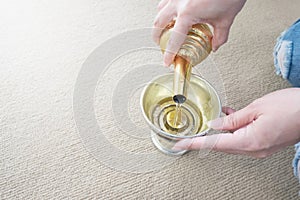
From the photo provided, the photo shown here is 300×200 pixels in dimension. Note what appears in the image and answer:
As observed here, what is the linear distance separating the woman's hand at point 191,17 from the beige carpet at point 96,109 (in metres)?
0.14

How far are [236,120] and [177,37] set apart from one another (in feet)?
0.55

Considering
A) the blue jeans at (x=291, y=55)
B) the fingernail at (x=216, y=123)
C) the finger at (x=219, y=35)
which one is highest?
the finger at (x=219, y=35)

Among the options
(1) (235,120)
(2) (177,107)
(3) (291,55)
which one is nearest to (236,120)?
(1) (235,120)

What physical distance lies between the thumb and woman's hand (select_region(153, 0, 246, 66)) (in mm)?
122

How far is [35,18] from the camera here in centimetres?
104

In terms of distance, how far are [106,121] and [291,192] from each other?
39 cm

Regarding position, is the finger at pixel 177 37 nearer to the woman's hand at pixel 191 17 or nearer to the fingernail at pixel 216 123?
the woman's hand at pixel 191 17

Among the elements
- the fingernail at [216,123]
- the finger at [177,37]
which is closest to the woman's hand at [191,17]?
the finger at [177,37]

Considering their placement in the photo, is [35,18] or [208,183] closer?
[208,183]

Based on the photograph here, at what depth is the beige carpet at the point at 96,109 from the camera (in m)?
0.78

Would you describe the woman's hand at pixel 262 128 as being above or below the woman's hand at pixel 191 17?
below

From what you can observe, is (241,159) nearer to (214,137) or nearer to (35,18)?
(214,137)

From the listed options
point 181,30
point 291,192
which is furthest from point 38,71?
point 291,192

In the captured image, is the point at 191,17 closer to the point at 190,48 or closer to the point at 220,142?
the point at 190,48
